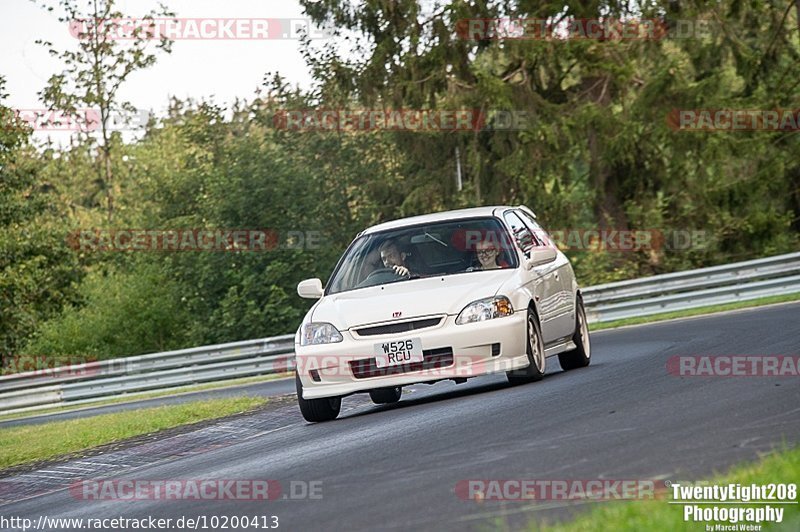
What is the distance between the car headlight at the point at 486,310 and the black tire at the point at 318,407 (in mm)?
1604

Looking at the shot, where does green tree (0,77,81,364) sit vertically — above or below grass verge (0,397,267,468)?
above

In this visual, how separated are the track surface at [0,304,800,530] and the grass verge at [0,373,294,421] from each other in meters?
13.8

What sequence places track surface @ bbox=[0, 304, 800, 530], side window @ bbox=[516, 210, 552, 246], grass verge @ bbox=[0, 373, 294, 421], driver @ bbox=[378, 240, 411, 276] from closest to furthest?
track surface @ bbox=[0, 304, 800, 530] → driver @ bbox=[378, 240, 411, 276] → side window @ bbox=[516, 210, 552, 246] → grass verge @ bbox=[0, 373, 294, 421]

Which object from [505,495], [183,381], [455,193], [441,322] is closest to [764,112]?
[455,193]

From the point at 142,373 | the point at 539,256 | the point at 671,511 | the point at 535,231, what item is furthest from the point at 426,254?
the point at 142,373

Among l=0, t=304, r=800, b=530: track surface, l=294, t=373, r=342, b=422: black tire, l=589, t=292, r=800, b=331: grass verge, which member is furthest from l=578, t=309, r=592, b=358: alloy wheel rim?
l=589, t=292, r=800, b=331: grass verge

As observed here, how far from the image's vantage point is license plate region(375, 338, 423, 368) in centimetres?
1184

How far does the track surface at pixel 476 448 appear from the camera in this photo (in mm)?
6988

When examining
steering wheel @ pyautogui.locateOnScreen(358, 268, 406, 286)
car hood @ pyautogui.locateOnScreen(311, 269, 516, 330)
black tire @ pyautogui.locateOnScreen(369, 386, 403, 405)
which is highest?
steering wheel @ pyautogui.locateOnScreen(358, 268, 406, 286)

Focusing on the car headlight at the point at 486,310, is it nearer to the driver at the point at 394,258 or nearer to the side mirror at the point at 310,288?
the driver at the point at 394,258

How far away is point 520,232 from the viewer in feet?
45.7

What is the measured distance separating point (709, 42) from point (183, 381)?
49.7 ft

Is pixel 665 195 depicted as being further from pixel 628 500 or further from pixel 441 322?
pixel 628 500

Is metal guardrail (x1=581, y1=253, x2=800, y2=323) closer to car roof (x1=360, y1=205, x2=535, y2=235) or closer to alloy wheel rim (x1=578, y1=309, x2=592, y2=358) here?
alloy wheel rim (x1=578, y1=309, x2=592, y2=358)
